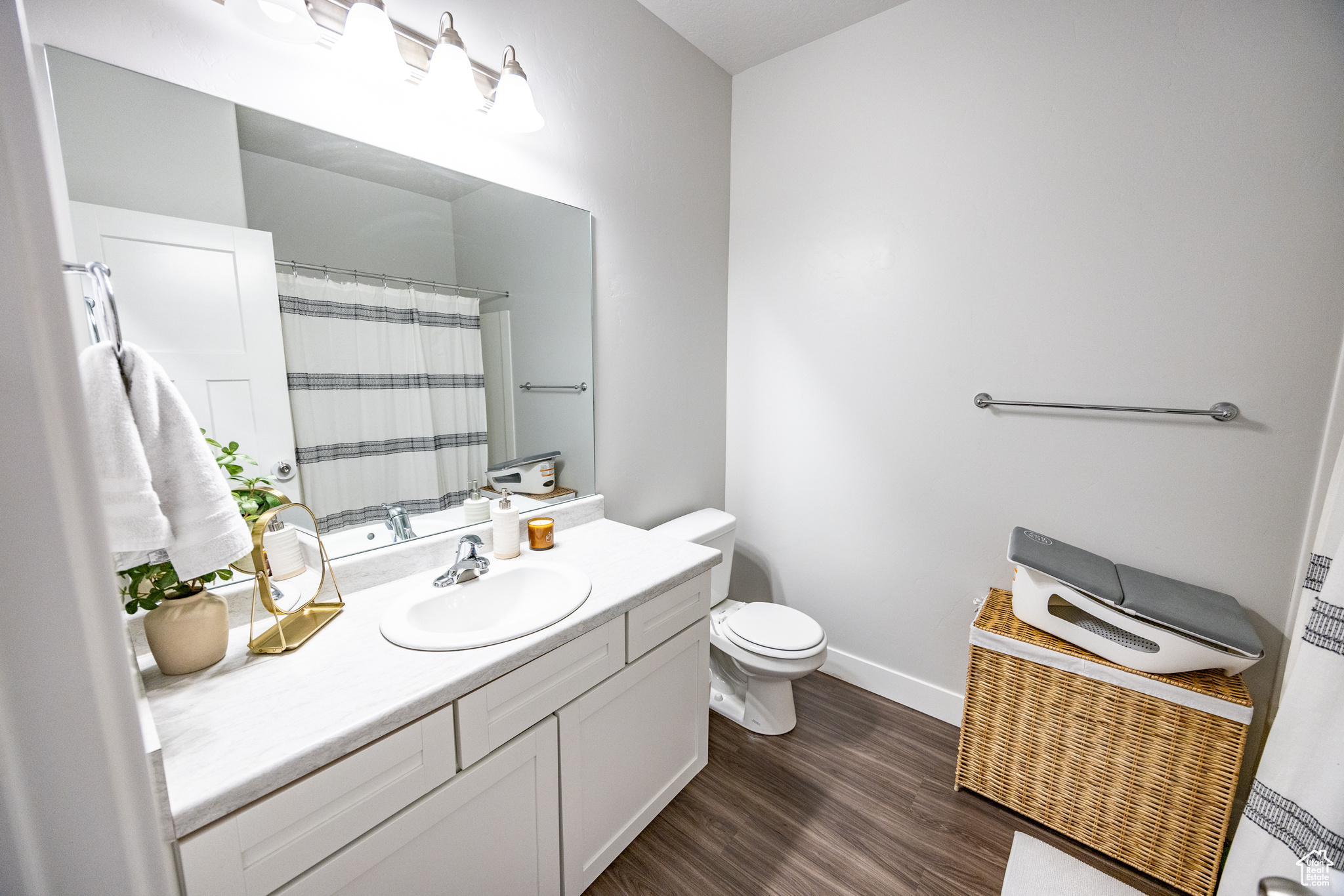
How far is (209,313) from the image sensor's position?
102cm

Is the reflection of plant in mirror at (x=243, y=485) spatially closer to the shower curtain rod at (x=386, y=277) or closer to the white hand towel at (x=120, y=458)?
the white hand towel at (x=120, y=458)

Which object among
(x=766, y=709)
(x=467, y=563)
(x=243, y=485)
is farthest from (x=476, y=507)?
(x=766, y=709)

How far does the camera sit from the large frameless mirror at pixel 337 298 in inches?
37.1

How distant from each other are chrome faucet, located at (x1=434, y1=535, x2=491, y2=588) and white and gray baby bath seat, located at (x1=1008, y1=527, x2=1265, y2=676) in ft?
4.61

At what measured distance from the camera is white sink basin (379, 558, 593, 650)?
103 centimetres

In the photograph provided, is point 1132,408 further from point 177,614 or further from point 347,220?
point 177,614

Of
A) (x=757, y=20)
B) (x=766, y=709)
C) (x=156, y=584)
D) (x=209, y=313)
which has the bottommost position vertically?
(x=766, y=709)

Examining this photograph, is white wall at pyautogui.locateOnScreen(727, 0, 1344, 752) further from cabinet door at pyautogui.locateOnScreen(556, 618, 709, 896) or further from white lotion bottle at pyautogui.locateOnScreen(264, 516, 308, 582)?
white lotion bottle at pyautogui.locateOnScreen(264, 516, 308, 582)

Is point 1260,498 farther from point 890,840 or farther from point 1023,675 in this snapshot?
point 890,840

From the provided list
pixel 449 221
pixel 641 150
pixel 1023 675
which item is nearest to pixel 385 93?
pixel 449 221

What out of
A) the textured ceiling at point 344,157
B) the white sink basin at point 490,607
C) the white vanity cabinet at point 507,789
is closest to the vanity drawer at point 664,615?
the white vanity cabinet at point 507,789

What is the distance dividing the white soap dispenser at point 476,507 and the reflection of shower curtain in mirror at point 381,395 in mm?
23

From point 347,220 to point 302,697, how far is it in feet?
3.26

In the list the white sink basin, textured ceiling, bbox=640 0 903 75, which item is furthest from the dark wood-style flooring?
textured ceiling, bbox=640 0 903 75
